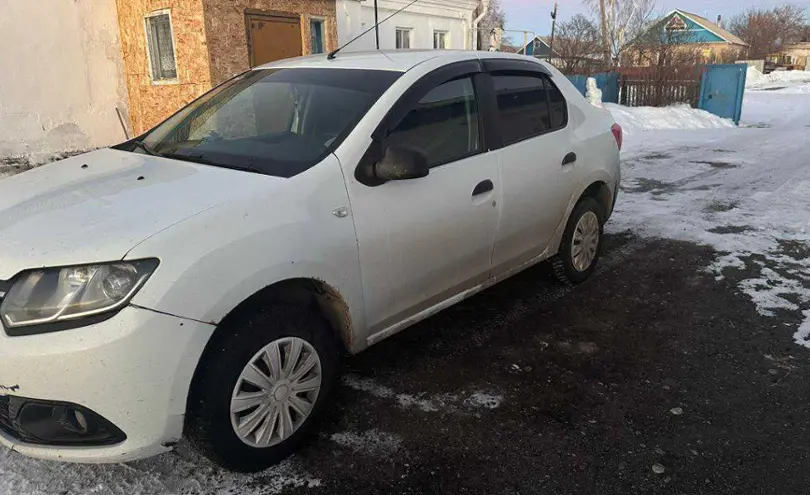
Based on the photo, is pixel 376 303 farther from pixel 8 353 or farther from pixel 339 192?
pixel 8 353

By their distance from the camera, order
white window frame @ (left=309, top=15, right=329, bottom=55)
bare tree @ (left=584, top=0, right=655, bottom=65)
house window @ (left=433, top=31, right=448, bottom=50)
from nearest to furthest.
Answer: white window frame @ (left=309, top=15, right=329, bottom=55), house window @ (left=433, top=31, right=448, bottom=50), bare tree @ (left=584, top=0, right=655, bottom=65)

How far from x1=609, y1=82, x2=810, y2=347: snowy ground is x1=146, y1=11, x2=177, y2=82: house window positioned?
7.66m

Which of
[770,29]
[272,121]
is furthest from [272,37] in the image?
[770,29]

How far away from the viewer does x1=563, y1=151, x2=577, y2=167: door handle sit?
13.9 ft

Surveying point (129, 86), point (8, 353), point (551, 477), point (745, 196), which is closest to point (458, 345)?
point (551, 477)

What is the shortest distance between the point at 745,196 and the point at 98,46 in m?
10.3

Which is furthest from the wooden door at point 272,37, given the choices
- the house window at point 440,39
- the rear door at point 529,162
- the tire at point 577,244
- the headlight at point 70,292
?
the headlight at point 70,292

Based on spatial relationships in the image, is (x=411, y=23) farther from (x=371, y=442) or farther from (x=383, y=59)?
(x=371, y=442)

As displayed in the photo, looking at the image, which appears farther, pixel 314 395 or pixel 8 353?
pixel 314 395

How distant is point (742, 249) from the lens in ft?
18.4

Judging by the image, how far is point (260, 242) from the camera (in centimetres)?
244

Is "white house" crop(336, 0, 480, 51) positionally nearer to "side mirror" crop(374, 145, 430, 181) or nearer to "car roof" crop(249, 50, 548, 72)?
"car roof" crop(249, 50, 548, 72)

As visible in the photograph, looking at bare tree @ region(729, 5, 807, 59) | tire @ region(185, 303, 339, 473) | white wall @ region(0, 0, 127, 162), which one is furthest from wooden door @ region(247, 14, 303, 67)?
bare tree @ region(729, 5, 807, 59)

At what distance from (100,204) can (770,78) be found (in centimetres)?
5091
